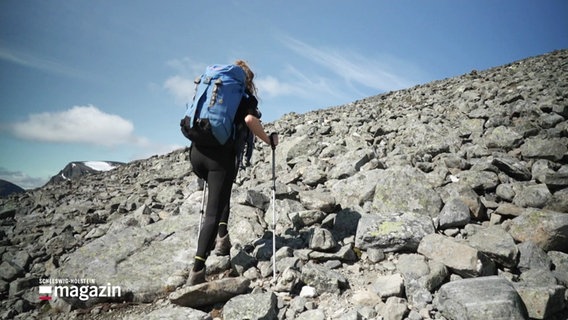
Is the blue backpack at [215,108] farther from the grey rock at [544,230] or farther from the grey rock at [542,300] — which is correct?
the grey rock at [544,230]

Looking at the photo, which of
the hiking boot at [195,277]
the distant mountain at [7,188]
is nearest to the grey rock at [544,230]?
the hiking boot at [195,277]

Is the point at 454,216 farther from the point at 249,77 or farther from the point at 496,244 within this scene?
the point at 249,77

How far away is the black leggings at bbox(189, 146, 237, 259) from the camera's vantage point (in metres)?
4.30

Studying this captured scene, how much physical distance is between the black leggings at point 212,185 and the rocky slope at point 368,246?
61 cm

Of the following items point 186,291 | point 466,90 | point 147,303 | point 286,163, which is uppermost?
point 466,90

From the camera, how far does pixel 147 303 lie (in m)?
4.56

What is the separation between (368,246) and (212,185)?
2.93 metres

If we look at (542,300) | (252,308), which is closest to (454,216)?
(542,300)

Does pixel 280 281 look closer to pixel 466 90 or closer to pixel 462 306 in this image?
pixel 462 306

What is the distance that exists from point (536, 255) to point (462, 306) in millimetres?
2070

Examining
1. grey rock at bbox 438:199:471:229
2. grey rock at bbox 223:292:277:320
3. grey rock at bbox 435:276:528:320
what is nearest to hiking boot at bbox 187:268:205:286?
grey rock at bbox 223:292:277:320

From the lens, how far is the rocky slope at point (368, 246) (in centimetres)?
371

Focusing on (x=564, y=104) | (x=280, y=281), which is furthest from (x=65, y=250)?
(x=564, y=104)

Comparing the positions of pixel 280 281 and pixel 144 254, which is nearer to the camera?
pixel 280 281
